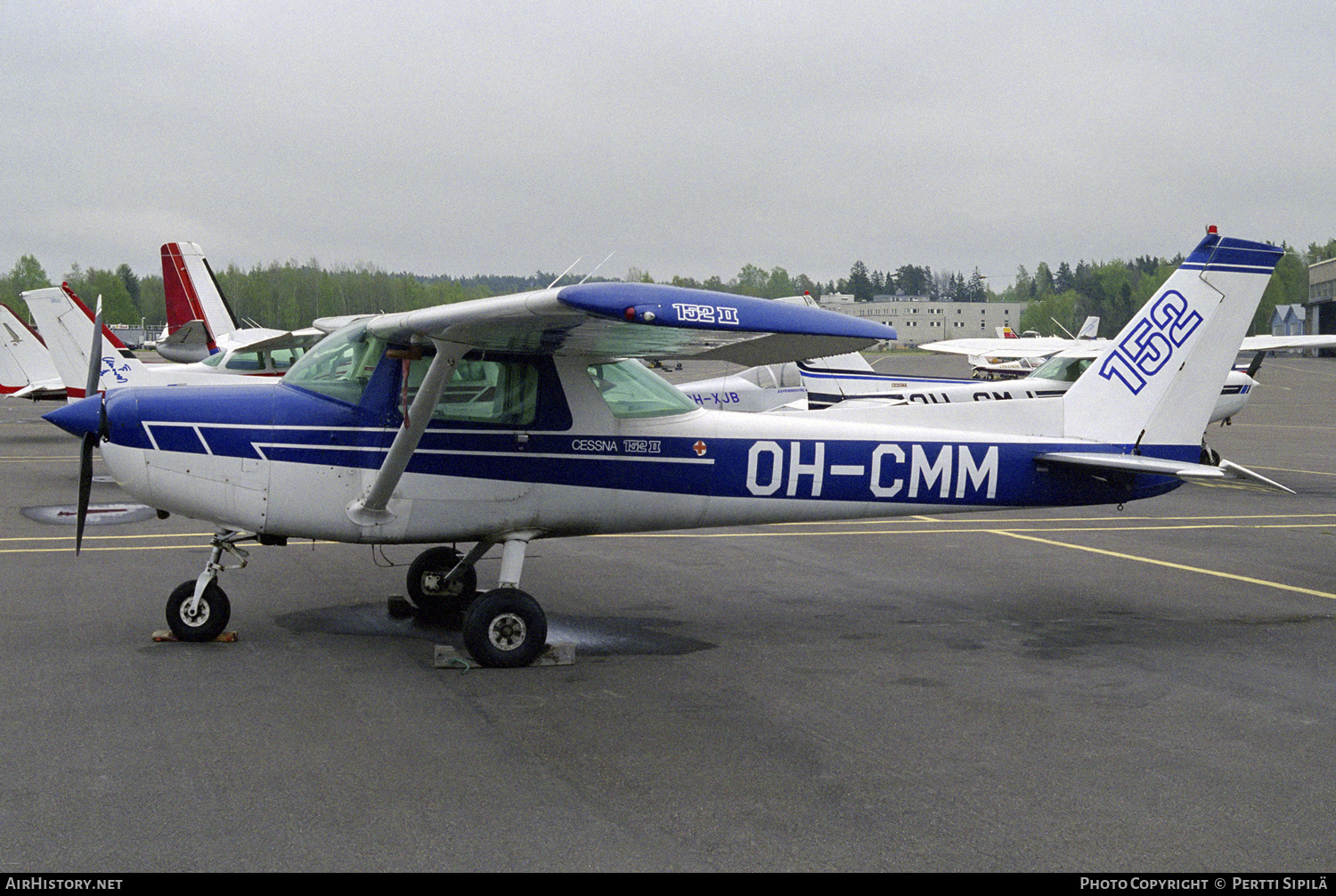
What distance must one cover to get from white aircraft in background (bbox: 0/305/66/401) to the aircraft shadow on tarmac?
63.9 feet

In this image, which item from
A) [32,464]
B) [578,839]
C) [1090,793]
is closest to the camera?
[578,839]

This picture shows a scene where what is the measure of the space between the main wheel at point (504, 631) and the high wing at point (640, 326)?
159cm

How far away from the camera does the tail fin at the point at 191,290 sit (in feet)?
90.5

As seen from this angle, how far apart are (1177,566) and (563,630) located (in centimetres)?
620

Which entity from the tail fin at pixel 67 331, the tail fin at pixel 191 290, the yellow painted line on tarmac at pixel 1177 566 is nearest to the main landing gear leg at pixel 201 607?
the yellow painted line on tarmac at pixel 1177 566

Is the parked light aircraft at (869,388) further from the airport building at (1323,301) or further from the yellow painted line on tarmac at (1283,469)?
the airport building at (1323,301)

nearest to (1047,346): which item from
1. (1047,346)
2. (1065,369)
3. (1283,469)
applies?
(1047,346)

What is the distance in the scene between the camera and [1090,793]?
188 inches

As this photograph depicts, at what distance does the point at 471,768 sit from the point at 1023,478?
486 cm

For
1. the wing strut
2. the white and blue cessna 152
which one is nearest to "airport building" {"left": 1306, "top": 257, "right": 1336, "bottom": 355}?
the white and blue cessna 152

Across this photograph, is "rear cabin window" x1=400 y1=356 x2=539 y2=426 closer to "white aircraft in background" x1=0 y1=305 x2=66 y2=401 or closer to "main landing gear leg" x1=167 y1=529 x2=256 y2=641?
"main landing gear leg" x1=167 y1=529 x2=256 y2=641

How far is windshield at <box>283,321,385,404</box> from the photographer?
7340 millimetres
